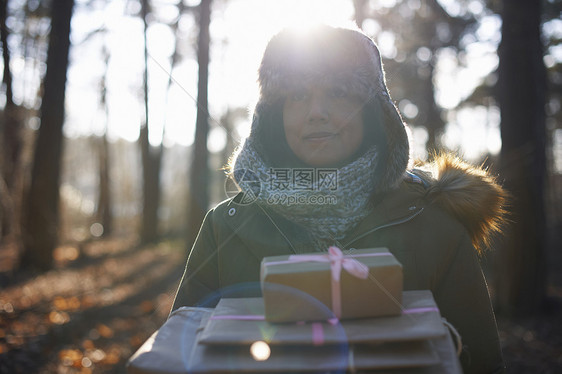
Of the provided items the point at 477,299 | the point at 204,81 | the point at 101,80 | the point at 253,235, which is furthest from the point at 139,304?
→ the point at 101,80

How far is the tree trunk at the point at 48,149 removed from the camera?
8477mm

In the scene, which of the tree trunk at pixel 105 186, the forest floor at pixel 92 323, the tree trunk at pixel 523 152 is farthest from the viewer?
the tree trunk at pixel 105 186

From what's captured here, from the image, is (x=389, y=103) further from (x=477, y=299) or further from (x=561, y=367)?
(x=561, y=367)

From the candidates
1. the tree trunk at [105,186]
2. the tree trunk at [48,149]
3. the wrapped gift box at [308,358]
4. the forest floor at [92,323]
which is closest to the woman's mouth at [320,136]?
the wrapped gift box at [308,358]

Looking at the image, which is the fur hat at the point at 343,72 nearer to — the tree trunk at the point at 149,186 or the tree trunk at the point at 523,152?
the tree trunk at the point at 523,152

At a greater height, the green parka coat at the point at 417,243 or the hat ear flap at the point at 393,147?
the hat ear flap at the point at 393,147

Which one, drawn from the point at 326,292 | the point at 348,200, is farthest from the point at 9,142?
the point at 326,292

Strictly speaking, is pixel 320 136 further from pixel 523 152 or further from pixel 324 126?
pixel 523 152

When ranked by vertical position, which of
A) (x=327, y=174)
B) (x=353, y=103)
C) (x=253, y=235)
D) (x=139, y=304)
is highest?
(x=353, y=103)

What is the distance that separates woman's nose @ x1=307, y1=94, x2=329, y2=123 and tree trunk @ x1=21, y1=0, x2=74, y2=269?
26.7 ft

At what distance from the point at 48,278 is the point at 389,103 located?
837cm

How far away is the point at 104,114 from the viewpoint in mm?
19859

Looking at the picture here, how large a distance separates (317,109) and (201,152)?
707 centimetres

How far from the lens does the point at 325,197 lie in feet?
6.38
